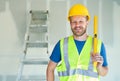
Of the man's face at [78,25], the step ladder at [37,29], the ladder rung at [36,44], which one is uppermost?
the man's face at [78,25]

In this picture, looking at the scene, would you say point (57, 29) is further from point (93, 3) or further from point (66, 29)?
point (93, 3)

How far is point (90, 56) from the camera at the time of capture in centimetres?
178

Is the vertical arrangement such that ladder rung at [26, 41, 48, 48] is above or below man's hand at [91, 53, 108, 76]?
below

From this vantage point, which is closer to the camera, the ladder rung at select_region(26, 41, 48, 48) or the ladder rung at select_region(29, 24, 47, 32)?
the ladder rung at select_region(26, 41, 48, 48)

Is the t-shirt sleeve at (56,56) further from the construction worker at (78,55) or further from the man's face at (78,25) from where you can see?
the man's face at (78,25)

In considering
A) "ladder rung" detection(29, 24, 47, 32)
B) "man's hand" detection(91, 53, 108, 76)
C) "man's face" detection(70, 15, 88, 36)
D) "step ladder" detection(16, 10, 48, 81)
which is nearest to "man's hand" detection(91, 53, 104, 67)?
"man's hand" detection(91, 53, 108, 76)

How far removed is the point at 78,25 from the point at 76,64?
265 mm

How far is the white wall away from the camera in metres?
4.29

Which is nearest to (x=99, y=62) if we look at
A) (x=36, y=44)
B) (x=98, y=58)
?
(x=98, y=58)

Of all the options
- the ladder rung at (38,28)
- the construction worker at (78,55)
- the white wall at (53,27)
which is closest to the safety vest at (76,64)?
the construction worker at (78,55)

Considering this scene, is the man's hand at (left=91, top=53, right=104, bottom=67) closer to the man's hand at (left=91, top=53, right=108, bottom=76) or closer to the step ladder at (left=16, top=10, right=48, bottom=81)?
the man's hand at (left=91, top=53, right=108, bottom=76)

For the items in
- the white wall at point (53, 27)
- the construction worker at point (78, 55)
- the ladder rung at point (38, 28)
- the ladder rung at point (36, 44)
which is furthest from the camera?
the white wall at point (53, 27)

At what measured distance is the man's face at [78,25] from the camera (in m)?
1.71

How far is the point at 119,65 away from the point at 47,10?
1487 millimetres
